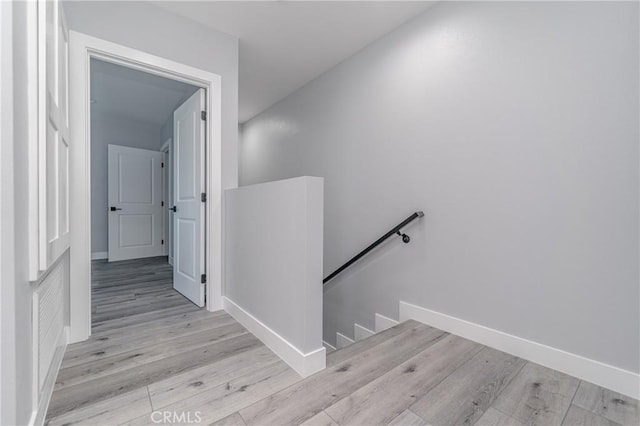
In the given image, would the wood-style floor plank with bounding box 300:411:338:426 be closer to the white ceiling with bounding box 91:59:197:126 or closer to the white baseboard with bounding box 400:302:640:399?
the white baseboard with bounding box 400:302:640:399

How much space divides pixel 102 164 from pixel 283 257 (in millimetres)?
5101

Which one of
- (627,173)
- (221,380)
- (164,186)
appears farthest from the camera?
(164,186)

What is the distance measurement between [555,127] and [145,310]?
127 inches

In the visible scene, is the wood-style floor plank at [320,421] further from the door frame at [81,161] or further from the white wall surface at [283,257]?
the door frame at [81,161]

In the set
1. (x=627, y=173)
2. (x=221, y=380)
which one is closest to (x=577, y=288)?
(x=627, y=173)

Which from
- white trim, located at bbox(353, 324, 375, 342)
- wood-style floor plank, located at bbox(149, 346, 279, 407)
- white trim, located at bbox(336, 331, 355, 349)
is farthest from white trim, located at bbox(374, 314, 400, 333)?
wood-style floor plank, located at bbox(149, 346, 279, 407)

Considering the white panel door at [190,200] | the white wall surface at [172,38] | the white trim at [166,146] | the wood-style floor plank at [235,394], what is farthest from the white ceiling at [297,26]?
the wood-style floor plank at [235,394]

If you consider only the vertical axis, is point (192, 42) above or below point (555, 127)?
above

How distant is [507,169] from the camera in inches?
68.0

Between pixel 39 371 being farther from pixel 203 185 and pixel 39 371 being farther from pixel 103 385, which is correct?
pixel 203 185

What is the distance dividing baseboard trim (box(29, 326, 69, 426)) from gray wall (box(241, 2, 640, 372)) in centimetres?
217

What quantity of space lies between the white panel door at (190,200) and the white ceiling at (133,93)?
952 mm

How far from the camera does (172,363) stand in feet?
5.26

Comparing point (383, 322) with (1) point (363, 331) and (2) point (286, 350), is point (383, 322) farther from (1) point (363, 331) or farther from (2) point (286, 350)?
(2) point (286, 350)
